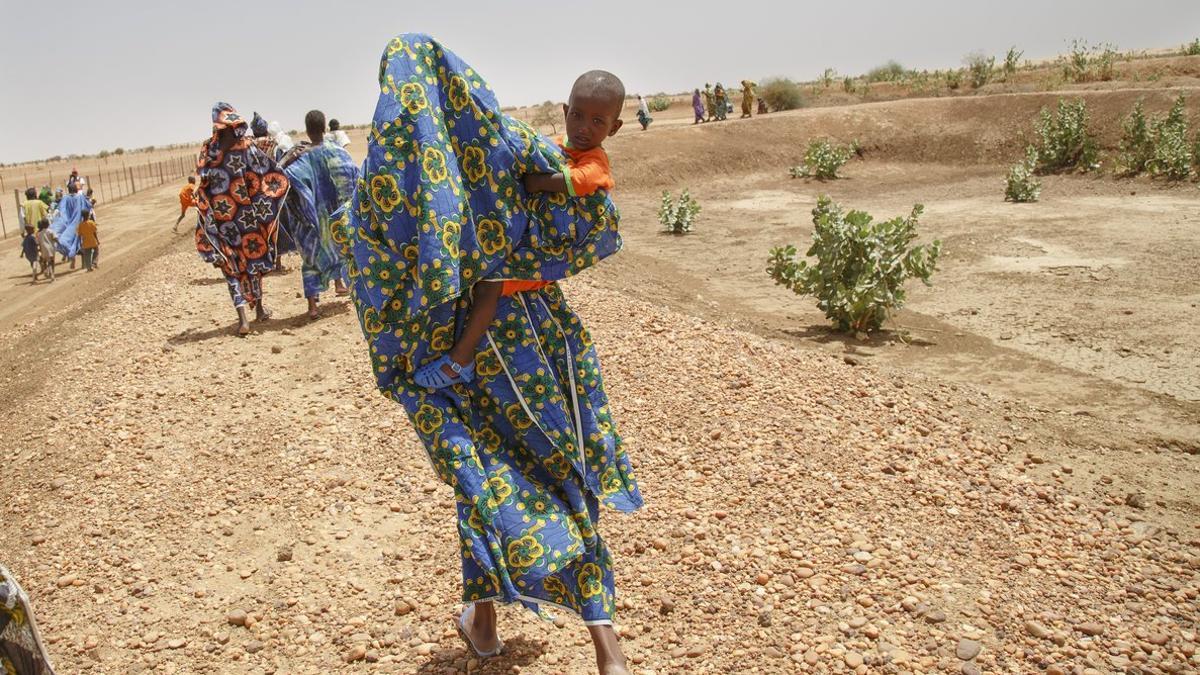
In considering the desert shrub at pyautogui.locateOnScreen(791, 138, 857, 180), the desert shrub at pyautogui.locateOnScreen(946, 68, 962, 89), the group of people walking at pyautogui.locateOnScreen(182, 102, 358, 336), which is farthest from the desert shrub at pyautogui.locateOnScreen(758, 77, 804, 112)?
the group of people walking at pyautogui.locateOnScreen(182, 102, 358, 336)

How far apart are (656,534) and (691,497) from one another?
1.19ft

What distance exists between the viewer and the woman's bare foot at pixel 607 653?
2783 millimetres

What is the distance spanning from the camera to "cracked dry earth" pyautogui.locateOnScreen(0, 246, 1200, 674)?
3.36 meters

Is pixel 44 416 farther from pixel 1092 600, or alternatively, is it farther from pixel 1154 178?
pixel 1154 178

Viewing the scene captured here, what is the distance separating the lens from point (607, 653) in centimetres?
278

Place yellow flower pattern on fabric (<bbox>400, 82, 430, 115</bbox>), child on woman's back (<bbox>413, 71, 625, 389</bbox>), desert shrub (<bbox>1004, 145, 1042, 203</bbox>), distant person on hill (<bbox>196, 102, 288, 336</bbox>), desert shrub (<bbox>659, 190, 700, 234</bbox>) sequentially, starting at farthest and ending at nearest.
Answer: desert shrub (<bbox>1004, 145, 1042, 203</bbox>)
desert shrub (<bbox>659, 190, 700, 234</bbox>)
distant person on hill (<bbox>196, 102, 288, 336</bbox>)
child on woman's back (<bbox>413, 71, 625, 389</bbox>)
yellow flower pattern on fabric (<bbox>400, 82, 430, 115</bbox>)

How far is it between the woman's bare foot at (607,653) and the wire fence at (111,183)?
76.2ft

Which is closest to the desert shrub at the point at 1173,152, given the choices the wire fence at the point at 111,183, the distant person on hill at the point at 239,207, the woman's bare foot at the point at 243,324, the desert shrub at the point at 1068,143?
the desert shrub at the point at 1068,143

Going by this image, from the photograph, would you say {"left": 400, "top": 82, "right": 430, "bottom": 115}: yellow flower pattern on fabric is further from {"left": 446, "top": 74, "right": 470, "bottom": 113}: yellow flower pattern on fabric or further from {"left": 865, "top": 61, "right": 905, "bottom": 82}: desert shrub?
{"left": 865, "top": 61, "right": 905, "bottom": 82}: desert shrub

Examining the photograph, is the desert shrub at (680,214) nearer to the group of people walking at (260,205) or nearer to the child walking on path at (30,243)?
the group of people walking at (260,205)

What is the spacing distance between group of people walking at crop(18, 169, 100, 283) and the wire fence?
718 cm

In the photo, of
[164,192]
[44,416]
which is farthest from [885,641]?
[164,192]

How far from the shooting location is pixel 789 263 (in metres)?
8.39

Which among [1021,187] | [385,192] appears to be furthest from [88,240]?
[1021,187]
